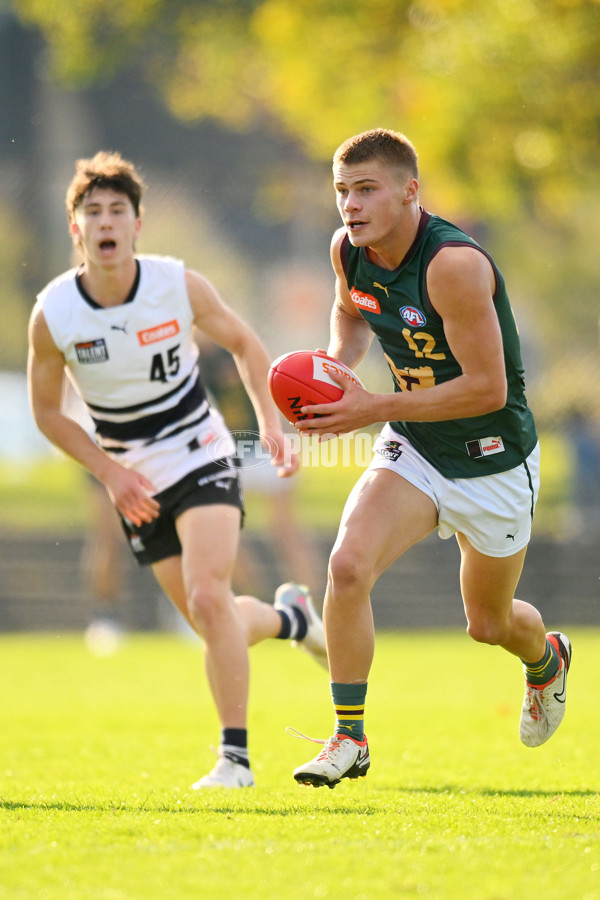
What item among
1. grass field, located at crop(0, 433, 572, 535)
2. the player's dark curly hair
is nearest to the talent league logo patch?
the player's dark curly hair

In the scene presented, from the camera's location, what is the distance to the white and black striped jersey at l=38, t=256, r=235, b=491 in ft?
17.1

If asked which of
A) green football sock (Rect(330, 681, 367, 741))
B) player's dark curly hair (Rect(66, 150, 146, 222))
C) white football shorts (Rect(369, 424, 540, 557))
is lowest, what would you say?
green football sock (Rect(330, 681, 367, 741))

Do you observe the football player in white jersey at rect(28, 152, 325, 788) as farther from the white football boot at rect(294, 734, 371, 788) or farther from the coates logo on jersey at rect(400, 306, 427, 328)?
the coates logo on jersey at rect(400, 306, 427, 328)

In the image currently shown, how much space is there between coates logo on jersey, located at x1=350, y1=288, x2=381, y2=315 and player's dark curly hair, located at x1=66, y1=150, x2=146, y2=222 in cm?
121

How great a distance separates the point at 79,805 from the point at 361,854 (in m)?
1.20

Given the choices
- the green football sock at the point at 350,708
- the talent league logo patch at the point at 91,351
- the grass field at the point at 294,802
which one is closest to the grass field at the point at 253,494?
the grass field at the point at 294,802

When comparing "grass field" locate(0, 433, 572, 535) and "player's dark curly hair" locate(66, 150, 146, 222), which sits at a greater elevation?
"player's dark curly hair" locate(66, 150, 146, 222)

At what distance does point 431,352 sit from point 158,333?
1.41 meters

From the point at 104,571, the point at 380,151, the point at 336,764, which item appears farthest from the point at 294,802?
the point at 104,571

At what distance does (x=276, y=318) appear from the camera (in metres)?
15.5

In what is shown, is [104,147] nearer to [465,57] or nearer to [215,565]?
[465,57]

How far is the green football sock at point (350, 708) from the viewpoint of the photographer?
4.28 meters

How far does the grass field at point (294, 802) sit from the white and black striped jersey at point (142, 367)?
1.34 meters

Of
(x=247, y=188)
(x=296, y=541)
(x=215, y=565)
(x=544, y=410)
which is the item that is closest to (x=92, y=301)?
(x=215, y=565)
